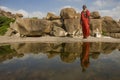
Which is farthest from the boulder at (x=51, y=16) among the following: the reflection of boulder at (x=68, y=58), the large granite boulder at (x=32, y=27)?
the reflection of boulder at (x=68, y=58)

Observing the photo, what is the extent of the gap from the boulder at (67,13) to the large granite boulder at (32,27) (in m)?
2.57

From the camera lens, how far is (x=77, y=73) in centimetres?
666

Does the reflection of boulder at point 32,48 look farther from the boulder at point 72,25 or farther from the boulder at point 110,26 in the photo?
the boulder at point 110,26

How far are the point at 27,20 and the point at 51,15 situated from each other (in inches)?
167

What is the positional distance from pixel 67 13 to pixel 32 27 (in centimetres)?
577

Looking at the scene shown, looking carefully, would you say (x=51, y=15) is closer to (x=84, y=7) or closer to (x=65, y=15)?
(x=65, y=15)

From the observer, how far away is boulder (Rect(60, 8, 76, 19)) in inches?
1106

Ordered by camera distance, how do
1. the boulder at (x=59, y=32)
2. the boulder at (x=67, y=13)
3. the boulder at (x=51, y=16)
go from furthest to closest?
the boulder at (x=51, y=16) < the boulder at (x=67, y=13) < the boulder at (x=59, y=32)

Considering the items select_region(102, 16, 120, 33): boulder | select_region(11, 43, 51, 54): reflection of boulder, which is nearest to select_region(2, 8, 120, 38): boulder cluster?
select_region(102, 16, 120, 33): boulder

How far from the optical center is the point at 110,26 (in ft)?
112

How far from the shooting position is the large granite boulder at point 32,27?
28.2 meters

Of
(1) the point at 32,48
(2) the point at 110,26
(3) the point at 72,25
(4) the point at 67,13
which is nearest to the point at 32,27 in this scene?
(4) the point at 67,13

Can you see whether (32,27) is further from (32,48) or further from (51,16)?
(32,48)

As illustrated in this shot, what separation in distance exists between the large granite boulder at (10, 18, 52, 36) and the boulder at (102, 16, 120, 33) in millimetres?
11319
